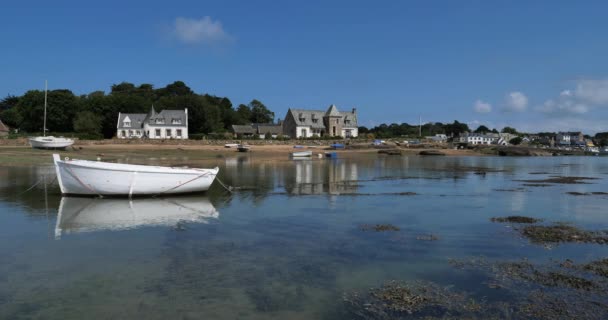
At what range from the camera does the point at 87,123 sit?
7838 centimetres

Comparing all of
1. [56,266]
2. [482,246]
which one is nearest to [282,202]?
[482,246]

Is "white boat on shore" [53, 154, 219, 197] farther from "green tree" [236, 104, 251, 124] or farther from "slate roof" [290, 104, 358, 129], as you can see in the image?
"green tree" [236, 104, 251, 124]

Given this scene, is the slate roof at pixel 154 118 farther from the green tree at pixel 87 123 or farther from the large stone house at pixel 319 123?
the large stone house at pixel 319 123

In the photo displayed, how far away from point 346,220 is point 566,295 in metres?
7.93

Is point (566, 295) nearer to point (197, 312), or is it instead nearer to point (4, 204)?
point (197, 312)

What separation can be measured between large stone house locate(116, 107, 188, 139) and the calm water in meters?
65.3

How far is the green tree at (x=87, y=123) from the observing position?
255ft

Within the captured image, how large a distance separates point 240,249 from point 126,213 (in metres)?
6.76

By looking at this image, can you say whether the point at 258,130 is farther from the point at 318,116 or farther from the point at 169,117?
the point at 169,117

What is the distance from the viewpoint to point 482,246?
1170 cm

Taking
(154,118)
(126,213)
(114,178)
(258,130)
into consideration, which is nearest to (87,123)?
(154,118)

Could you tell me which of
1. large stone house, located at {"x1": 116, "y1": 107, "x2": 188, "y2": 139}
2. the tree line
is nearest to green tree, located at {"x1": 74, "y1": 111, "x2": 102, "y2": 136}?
the tree line

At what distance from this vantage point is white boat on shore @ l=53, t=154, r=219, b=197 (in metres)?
18.6

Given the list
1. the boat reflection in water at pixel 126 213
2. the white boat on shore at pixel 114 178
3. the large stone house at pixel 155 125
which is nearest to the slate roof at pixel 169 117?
the large stone house at pixel 155 125
